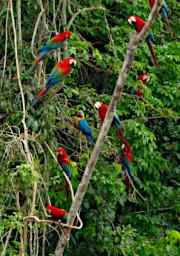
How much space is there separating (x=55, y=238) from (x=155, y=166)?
3.05 feet

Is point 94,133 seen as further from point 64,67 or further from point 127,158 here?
point 64,67

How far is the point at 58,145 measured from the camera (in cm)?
425

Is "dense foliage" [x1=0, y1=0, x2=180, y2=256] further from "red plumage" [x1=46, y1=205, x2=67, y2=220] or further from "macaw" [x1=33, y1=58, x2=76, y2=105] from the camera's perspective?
"macaw" [x1=33, y1=58, x2=76, y2=105]

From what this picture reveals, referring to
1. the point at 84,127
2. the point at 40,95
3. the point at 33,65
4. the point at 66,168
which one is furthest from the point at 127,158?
the point at 33,65

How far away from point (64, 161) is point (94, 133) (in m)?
0.52

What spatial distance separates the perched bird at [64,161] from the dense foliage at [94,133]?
0.11m

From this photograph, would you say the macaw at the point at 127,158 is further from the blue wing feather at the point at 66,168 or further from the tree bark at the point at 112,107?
the tree bark at the point at 112,107

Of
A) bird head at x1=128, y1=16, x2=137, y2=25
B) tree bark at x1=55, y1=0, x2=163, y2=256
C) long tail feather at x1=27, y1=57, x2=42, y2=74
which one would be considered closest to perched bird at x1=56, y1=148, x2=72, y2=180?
long tail feather at x1=27, y1=57, x2=42, y2=74

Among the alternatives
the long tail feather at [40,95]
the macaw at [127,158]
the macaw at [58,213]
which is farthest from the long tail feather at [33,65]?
the macaw at [58,213]

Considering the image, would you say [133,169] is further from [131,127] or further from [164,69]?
[164,69]

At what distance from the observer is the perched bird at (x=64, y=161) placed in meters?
3.77

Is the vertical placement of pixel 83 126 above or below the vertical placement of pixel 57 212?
above

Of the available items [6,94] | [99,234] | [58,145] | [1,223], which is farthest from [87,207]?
[1,223]

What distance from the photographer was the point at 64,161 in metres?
3.78
